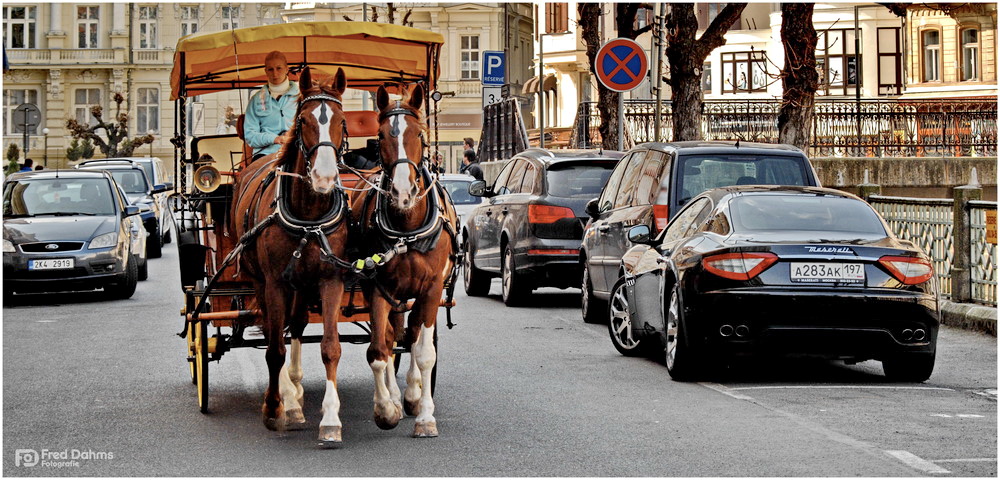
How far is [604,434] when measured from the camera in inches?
358

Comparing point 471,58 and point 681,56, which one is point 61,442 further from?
point 471,58

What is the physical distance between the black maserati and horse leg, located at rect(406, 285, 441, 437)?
2565mm

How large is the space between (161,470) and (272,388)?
4.25ft

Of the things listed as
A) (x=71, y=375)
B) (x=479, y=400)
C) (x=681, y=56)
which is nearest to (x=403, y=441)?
(x=479, y=400)

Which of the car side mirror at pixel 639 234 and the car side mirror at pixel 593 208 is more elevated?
the car side mirror at pixel 593 208

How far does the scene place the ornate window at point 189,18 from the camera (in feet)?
295

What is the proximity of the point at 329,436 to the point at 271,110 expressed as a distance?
3227 mm

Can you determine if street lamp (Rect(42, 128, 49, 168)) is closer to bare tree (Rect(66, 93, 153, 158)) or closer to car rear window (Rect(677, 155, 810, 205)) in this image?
bare tree (Rect(66, 93, 153, 158))

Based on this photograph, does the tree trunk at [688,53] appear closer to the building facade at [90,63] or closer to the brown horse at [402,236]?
the brown horse at [402,236]

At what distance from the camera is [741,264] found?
1113 cm

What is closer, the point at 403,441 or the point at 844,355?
the point at 403,441

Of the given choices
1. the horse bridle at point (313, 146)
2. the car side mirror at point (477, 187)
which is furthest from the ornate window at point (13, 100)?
the horse bridle at point (313, 146)

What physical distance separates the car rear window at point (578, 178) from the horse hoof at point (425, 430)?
960 centimetres

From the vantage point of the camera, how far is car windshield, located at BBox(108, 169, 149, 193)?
34.5 m
